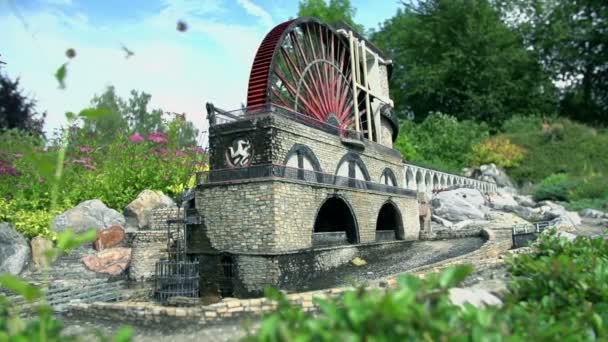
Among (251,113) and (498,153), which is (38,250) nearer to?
(251,113)

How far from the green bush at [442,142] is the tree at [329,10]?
32.6 ft

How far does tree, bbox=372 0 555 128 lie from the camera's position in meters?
40.8

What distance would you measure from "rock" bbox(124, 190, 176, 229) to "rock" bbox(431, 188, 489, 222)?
1410cm

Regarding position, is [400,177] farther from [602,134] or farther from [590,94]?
[590,94]

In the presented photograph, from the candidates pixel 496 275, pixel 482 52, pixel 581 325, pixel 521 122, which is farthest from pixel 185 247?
pixel 482 52

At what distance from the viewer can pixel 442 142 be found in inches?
1411

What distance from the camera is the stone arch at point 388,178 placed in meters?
18.2

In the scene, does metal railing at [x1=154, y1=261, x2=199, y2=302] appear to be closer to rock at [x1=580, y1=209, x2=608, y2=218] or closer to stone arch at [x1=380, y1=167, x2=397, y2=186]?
stone arch at [x1=380, y1=167, x2=397, y2=186]

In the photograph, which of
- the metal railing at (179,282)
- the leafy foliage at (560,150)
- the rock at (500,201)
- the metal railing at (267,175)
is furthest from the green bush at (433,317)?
the leafy foliage at (560,150)

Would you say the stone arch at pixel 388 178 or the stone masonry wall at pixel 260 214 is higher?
the stone arch at pixel 388 178

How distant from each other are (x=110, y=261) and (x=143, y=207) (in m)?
2.48

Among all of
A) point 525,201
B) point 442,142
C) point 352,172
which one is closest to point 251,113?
point 352,172

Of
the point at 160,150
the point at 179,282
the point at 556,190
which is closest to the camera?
the point at 179,282

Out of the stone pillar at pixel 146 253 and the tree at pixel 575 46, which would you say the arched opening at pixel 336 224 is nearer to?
the stone pillar at pixel 146 253
